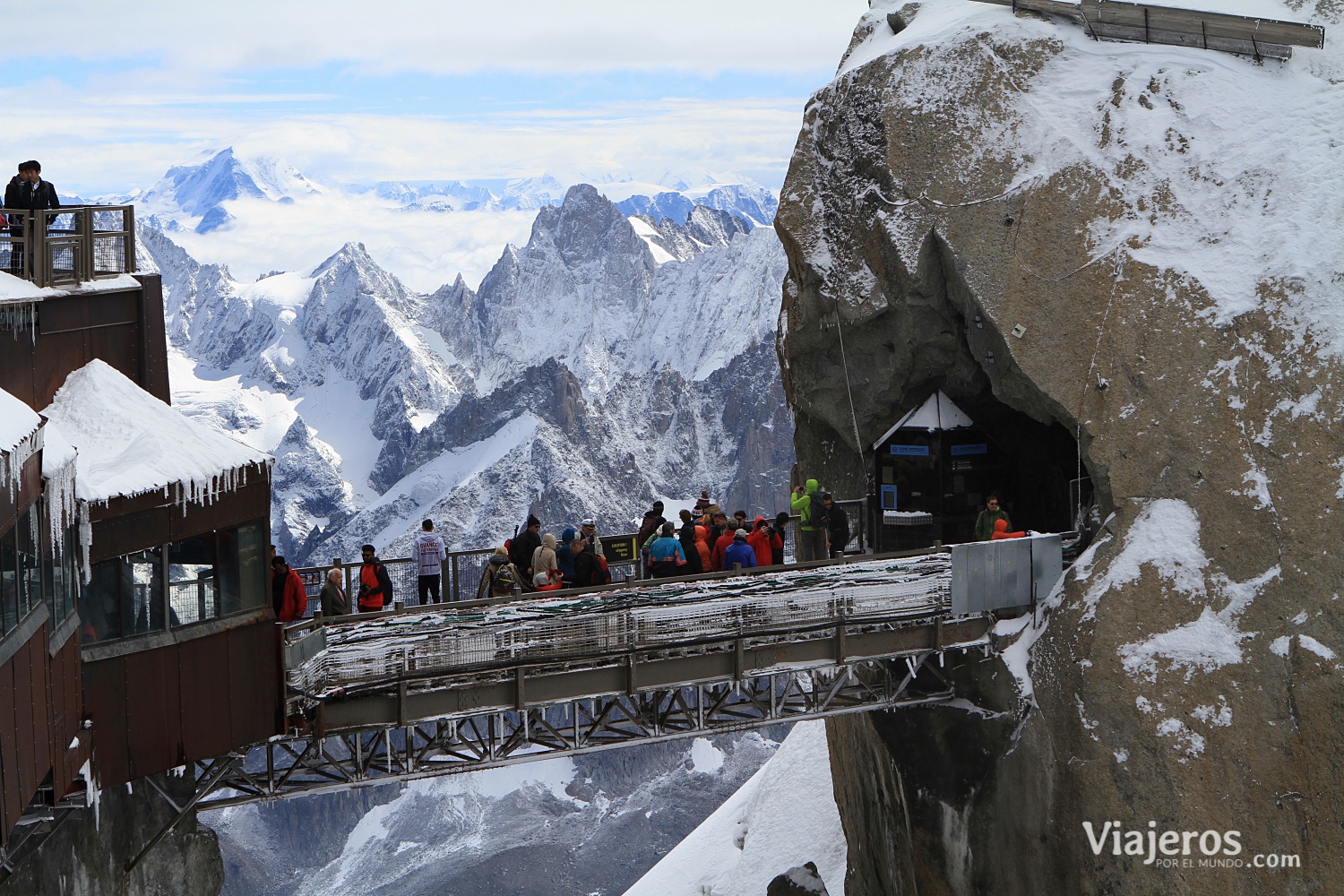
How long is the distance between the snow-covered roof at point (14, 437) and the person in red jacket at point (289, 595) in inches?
219

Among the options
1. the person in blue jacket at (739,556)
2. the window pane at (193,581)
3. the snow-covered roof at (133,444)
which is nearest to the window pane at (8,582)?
the snow-covered roof at (133,444)

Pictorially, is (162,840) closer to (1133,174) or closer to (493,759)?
(493,759)

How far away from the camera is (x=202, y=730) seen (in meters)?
17.6

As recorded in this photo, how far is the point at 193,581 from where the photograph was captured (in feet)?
57.2

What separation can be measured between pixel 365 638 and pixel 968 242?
14.6 m

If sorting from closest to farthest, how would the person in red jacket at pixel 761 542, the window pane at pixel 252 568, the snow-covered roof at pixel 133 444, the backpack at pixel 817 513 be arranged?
the snow-covered roof at pixel 133 444 → the window pane at pixel 252 568 → the person in red jacket at pixel 761 542 → the backpack at pixel 817 513

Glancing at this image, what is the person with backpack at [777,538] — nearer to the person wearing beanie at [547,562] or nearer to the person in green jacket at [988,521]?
the person in green jacket at [988,521]

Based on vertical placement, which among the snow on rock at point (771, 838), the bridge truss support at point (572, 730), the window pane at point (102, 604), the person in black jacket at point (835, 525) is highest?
the window pane at point (102, 604)

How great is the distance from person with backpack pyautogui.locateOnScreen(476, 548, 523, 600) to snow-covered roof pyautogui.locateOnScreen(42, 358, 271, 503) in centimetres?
434

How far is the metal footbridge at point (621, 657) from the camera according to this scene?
19656 millimetres

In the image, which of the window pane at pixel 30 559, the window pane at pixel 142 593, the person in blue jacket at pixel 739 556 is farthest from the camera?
the person in blue jacket at pixel 739 556

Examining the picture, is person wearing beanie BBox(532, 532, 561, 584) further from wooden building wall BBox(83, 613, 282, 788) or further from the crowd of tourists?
wooden building wall BBox(83, 613, 282, 788)

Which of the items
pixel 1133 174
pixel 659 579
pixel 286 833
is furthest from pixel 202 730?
pixel 286 833

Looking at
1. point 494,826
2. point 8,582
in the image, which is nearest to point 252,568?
point 8,582
